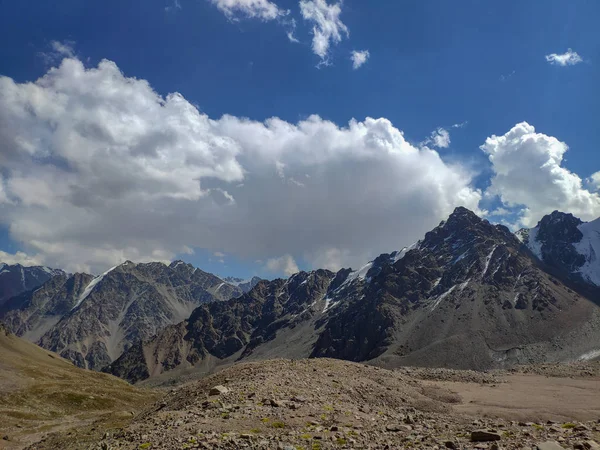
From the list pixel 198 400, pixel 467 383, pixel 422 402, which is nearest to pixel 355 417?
pixel 198 400

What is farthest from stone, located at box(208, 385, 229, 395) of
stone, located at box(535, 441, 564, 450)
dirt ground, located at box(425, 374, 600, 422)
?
dirt ground, located at box(425, 374, 600, 422)

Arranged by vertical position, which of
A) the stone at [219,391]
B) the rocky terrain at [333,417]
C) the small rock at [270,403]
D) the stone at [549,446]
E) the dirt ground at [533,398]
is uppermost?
the stone at [549,446]

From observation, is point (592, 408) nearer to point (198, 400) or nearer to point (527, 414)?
point (527, 414)

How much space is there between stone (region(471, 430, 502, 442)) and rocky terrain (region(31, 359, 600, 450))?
4 centimetres

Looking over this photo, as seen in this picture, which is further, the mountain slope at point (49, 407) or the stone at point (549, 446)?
the mountain slope at point (49, 407)

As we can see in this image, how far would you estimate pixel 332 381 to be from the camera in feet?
108

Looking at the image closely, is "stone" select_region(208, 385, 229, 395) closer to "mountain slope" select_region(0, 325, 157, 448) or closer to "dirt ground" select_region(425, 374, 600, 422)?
"dirt ground" select_region(425, 374, 600, 422)

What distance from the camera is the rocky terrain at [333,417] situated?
17734 millimetres

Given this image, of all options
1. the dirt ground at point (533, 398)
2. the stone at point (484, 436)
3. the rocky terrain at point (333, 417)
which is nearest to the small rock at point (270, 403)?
the rocky terrain at point (333, 417)

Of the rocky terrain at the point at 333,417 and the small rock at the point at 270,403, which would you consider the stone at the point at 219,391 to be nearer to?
the rocky terrain at the point at 333,417

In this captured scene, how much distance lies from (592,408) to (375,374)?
73.2 ft

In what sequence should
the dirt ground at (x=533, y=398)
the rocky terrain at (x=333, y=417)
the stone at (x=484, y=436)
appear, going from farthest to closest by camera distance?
the dirt ground at (x=533, y=398) < the stone at (x=484, y=436) < the rocky terrain at (x=333, y=417)

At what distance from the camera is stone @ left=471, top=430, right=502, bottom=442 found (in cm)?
1808

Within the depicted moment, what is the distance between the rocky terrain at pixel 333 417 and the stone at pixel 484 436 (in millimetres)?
41
